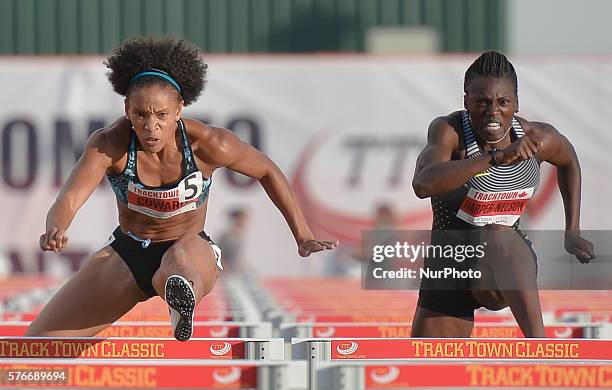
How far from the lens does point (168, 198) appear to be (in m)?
6.00

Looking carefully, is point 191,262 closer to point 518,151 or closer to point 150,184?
point 150,184

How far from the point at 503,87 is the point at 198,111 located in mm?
9495

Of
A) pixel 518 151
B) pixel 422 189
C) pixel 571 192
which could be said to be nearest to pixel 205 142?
pixel 422 189

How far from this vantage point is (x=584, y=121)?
1478cm

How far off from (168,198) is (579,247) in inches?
76.2

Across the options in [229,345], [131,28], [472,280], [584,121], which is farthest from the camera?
[131,28]

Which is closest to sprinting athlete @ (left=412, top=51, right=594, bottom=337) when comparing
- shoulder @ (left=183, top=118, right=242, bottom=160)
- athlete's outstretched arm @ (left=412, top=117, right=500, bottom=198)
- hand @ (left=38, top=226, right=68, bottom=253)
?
athlete's outstretched arm @ (left=412, top=117, right=500, bottom=198)

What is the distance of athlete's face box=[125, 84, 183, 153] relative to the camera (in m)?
5.72

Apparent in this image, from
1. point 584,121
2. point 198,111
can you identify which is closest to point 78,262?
point 198,111

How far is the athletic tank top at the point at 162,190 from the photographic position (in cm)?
595

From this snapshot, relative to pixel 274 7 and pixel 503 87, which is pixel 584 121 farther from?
pixel 503 87

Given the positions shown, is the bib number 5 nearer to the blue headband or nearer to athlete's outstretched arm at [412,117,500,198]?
the blue headband

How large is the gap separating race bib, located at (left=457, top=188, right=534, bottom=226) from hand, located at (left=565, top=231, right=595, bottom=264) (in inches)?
14.8

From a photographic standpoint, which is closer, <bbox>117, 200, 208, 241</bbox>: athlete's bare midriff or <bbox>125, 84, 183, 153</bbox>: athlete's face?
<bbox>125, 84, 183, 153</bbox>: athlete's face
